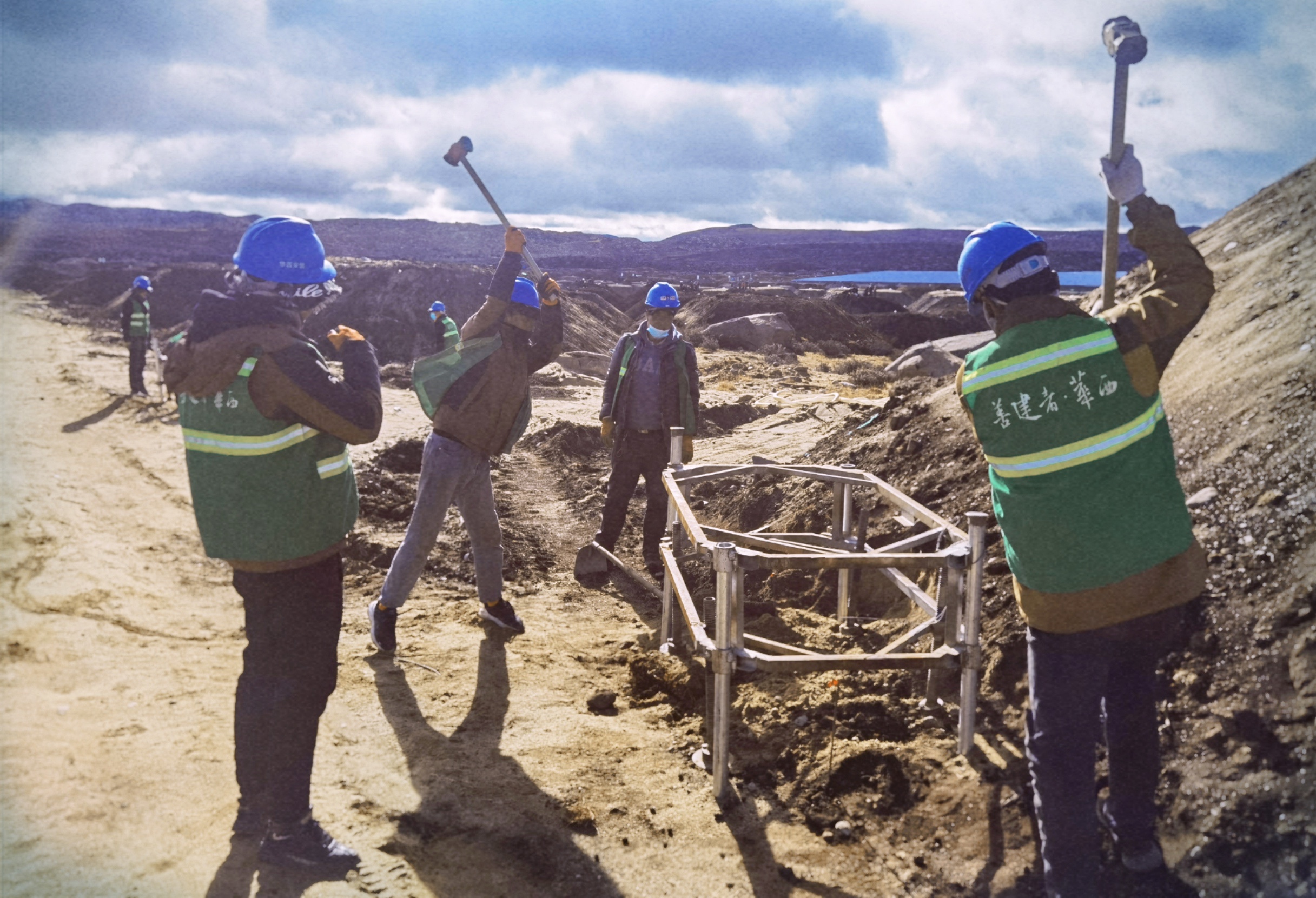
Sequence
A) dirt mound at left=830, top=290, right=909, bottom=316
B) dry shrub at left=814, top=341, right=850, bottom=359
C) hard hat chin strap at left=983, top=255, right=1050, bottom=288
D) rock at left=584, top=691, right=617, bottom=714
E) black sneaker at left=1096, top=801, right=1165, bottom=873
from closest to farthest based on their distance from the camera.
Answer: hard hat chin strap at left=983, top=255, right=1050, bottom=288 → black sneaker at left=1096, top=801, right=1165, bottom=873 → rock at left=584, top=691, right=617, bottom=714 → dry shrub at left=814, top=341, right=850, bottom=359 → dirt mound at left=830, top=290, right=909, bottom=316

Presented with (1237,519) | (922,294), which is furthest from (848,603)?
(922,294)

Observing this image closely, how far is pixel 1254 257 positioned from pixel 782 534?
11.8ft

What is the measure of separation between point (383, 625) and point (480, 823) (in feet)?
5.37

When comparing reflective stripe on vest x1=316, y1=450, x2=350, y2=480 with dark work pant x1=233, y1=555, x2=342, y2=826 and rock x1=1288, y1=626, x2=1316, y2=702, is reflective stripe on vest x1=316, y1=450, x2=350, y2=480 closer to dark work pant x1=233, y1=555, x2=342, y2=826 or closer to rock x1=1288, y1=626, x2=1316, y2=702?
dark work pant x1=233, y1=555, x2=342, y2=826

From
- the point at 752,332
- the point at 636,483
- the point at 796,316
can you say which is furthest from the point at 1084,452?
the point at 796,316

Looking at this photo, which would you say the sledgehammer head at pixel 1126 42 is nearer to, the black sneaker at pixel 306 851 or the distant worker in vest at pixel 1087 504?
the distant worker in vest at pixel 1087 504

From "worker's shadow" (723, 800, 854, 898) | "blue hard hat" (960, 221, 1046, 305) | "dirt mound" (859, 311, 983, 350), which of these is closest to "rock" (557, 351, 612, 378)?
"dirt mound" (859, 311, 983, 350)

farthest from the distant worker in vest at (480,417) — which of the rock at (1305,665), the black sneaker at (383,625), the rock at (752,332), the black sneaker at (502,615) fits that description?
the rock at (752,332)

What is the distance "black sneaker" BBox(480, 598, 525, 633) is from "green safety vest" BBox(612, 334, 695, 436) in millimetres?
1682

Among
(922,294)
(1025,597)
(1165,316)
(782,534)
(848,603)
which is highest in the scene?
(922,294)

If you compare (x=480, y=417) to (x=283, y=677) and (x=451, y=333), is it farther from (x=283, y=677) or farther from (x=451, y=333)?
(x=283, y=677)

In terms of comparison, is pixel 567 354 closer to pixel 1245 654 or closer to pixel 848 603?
pixel 848 603

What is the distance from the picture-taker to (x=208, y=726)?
3947 mm

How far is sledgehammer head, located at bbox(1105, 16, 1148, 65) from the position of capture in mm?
2805
